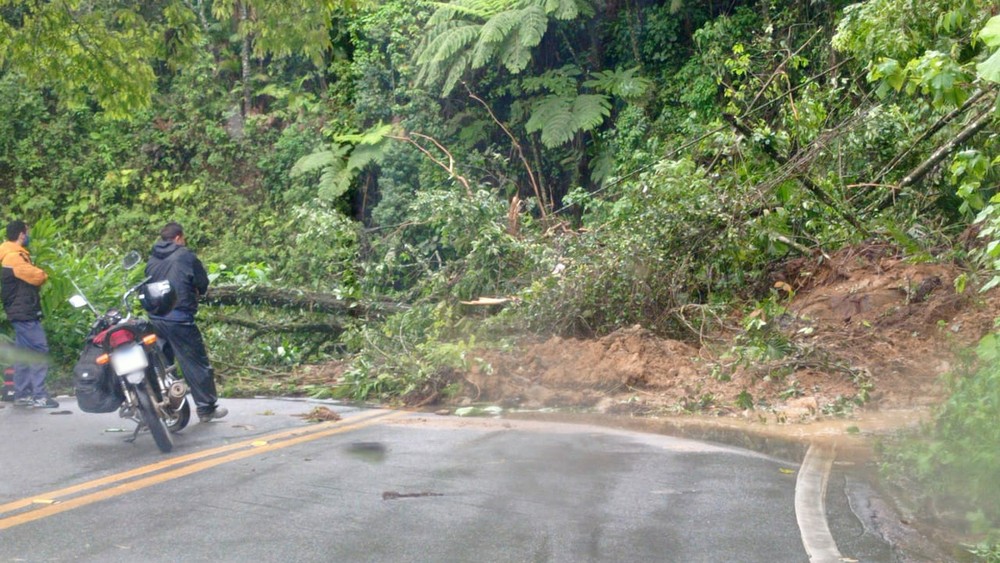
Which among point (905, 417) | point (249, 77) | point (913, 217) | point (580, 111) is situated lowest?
point (905, 417)

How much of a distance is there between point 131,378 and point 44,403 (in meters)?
3.04

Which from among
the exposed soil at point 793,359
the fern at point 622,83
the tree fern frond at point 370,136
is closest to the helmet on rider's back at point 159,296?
the exposed soil at point 793,359

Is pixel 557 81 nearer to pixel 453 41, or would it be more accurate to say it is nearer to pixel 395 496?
pixel 453 41

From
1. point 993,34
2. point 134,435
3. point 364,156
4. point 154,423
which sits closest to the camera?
point 993,34

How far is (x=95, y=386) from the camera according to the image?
802 cm

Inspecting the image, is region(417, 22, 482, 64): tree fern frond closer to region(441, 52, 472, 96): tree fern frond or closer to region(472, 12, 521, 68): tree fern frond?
region(441, 52, 472, 96): tree fern frond

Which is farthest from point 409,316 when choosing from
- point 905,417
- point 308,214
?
point 905,417

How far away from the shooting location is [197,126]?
2606cm

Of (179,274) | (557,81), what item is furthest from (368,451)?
(557,81)

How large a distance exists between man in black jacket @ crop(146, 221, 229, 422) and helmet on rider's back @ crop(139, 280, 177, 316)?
6cm

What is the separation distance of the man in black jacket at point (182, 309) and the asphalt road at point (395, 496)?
442 mm

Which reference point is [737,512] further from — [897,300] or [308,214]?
[308,214]

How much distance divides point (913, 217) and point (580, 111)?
8.06m

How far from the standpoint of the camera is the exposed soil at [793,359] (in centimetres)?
939
